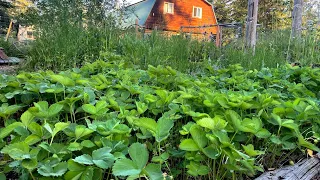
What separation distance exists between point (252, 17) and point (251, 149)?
14.6 feet

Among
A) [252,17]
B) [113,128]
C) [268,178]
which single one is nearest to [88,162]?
[113,128]

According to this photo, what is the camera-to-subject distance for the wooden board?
3.07ft

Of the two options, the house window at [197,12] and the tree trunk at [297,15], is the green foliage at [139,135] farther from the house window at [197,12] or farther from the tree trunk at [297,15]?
the house window at [197,12]

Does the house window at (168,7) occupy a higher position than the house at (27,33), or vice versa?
the house window at (168,7)

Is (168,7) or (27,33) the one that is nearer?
(27,33)

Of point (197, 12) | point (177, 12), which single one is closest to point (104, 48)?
point (177, 12)

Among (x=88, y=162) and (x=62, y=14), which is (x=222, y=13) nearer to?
(x=62, y=14)

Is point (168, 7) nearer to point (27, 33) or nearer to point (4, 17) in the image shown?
point (4, 17)

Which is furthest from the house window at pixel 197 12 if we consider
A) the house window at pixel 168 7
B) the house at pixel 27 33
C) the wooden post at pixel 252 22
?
the wooden post at pixel 252 22

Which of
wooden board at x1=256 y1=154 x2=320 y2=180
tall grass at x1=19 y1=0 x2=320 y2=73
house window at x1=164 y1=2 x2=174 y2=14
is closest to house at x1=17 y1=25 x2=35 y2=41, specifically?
tall grass at x1=19 y1=0 x2=320 y2=73

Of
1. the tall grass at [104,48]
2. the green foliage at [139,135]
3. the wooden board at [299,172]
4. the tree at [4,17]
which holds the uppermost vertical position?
the tree at [4,17]

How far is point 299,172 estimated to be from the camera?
1.01 meters

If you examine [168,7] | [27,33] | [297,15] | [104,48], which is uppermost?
[168,7]

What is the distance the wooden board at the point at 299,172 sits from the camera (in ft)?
3.07
